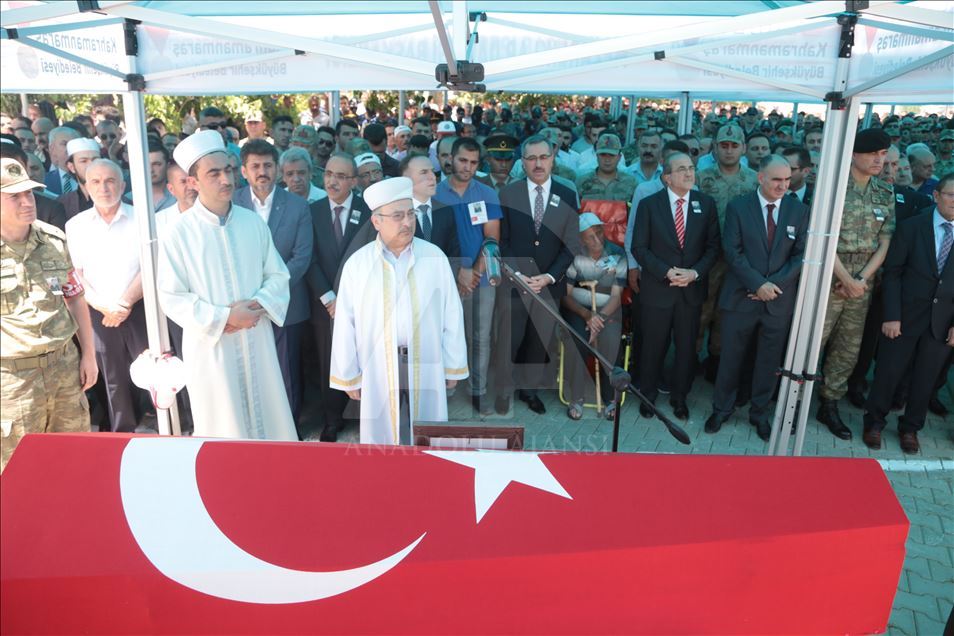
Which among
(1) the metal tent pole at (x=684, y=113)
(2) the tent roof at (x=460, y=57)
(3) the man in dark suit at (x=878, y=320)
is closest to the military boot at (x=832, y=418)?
(3) the man in dark suit at (x=878, y=320)

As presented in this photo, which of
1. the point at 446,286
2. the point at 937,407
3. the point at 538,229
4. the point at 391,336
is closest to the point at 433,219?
the point at 538,229

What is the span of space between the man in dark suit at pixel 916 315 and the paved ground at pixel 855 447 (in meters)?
0.23

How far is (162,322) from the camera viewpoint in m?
3.90

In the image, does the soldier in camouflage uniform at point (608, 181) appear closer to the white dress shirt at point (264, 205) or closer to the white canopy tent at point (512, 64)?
the white canopy tent at point (512, 64)

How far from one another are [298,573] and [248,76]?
2.96m

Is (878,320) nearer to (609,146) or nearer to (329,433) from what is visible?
(609,146)

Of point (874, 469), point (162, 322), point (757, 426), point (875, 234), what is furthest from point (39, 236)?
point (875, 234)

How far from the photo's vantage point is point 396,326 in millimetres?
3682

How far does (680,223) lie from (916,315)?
170 cm

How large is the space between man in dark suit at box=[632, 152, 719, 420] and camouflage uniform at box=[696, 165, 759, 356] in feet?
1.49

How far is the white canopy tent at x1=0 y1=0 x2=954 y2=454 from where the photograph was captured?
3.31 m

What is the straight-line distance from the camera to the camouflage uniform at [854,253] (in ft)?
16.4

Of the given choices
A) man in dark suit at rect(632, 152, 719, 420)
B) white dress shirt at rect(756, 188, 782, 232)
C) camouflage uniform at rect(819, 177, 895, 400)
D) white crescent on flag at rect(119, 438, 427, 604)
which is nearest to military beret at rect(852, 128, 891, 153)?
camouflage uniform at rect(819, 177, 895, 400)

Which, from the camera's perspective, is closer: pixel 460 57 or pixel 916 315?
pixel 460 57
